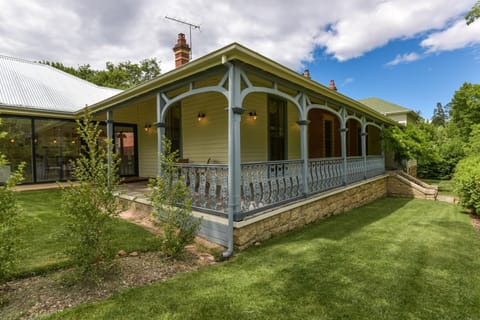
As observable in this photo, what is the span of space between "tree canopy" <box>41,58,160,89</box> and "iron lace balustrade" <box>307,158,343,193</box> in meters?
22.5

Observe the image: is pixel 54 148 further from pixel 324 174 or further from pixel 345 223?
pixel 345 223

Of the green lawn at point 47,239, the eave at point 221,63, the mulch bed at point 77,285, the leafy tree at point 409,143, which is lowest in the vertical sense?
the mulch bed at point 77,285

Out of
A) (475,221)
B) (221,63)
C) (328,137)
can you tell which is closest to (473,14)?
(328,137)

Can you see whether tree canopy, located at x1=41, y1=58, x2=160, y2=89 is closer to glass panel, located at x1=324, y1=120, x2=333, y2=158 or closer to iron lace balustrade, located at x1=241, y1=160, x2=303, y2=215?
glass panel, located at x1=324, y1=120, x2=333, y2=158

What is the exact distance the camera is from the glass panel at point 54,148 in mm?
8844

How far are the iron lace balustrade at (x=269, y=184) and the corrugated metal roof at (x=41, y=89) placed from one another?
8259mm

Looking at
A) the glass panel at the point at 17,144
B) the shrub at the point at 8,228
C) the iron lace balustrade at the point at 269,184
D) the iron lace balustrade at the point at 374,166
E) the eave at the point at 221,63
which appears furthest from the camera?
the iron lace balustrade at the point at 374,166

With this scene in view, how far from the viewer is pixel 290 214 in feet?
15.7

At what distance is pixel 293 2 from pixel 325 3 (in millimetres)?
1106

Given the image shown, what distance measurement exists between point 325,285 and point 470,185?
22.7 feet

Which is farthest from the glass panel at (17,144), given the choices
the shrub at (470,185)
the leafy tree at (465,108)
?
the leafy tree at (465,108)

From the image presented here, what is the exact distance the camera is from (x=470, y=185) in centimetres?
689

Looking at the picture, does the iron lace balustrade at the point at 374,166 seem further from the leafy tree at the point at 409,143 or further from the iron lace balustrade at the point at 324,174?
the iron lace balustrade at the point at 324,174

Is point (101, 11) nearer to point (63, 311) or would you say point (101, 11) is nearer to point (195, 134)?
point (195, 134)
